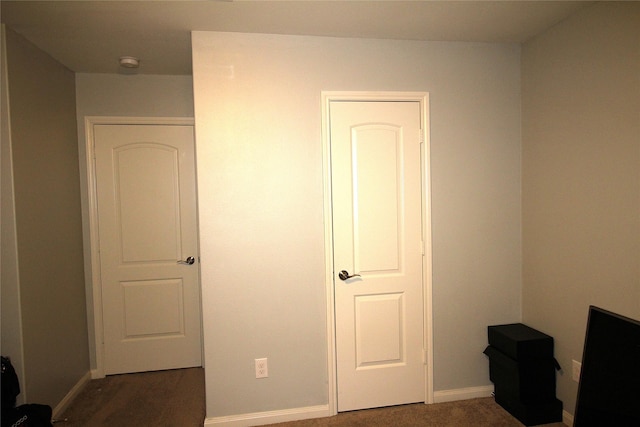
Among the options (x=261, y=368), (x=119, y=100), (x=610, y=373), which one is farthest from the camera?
(x=119, y=100)

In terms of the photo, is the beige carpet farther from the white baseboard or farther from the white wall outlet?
the white wall outlet

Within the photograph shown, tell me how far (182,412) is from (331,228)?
5.44 ft

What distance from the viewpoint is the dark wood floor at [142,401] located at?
2410mm

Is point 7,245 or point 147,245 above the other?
point 7,245

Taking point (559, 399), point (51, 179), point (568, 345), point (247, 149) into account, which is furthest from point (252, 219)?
point (559, 399)

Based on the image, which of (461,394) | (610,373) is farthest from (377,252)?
(610,373)

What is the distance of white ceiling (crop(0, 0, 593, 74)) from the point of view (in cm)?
192

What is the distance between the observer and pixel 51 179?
8.14 ft

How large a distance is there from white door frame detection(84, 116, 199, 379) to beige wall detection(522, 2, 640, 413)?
2699mm

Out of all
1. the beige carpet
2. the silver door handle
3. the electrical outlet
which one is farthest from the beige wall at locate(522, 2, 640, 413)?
the silver door handle

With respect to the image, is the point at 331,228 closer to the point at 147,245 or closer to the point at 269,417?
the point at 269,417

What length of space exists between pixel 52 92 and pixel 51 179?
0.64 metres

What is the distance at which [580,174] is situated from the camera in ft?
6.89

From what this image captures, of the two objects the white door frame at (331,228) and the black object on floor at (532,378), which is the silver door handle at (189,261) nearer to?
the white door frame at (331,228)
